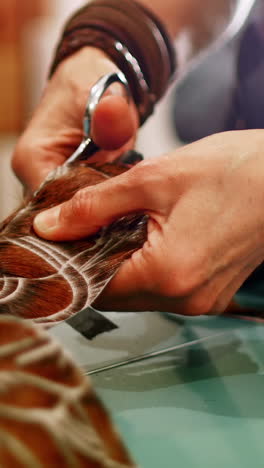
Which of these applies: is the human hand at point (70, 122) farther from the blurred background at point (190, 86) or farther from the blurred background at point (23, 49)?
the blurred background at point (23, 49)

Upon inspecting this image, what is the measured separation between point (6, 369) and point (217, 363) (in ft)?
1.08

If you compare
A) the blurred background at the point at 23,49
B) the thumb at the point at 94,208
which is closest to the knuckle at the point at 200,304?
the thumb at the point at 94,208

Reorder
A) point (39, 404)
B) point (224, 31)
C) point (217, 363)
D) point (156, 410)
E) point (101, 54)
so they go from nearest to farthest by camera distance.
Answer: point (39, 404) → point (156, 410) → point (217, 363) → point (101, 54) → point (224, 31)

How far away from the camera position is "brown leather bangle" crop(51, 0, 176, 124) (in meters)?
0.72

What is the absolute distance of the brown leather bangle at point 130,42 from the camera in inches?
28.2

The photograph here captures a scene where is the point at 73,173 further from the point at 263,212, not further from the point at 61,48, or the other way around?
the point at 61,48

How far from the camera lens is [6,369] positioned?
26 cm

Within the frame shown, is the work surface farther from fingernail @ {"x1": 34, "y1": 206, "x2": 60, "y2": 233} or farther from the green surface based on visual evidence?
fingernail @ {"x1": 34, "y1": 206, "x2": 60, "y2": 233}

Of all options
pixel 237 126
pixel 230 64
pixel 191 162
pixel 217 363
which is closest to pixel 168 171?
pixel 191 162

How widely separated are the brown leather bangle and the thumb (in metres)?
0.27

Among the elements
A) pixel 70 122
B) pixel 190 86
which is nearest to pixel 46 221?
pixel 70 122

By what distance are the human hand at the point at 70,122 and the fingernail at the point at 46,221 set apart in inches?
5.7

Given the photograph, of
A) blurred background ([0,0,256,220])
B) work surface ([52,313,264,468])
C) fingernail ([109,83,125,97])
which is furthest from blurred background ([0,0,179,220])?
work surface ([52,313,264,468])

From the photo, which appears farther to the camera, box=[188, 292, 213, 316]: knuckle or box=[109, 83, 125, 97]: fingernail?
box=[109, 83, 125, 97]: fingernail
